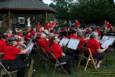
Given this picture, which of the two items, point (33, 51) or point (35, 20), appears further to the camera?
point (35, 20)

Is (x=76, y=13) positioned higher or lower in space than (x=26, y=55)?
lower

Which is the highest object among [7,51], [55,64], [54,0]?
[7,51]

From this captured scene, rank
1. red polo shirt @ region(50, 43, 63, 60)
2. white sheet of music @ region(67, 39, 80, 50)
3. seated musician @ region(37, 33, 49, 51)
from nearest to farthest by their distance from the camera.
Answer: red polo shirt @ region(50, 43, 63, 60), seated musician @ region(37, 33, 49, 51), white sheet of music @ region(67, 39, 80, 50)

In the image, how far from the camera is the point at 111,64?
48.1 ft

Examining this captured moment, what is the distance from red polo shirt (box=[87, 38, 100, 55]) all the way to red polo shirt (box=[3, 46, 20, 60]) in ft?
12.3

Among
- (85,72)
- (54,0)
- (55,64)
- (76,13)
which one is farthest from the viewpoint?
(54,0)

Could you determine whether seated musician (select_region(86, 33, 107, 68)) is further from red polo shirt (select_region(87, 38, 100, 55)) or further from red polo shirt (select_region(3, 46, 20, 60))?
red polo shirt (select_region(3, 46, 20, 60))

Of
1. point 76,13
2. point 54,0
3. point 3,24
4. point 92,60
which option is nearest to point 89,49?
point 92,60

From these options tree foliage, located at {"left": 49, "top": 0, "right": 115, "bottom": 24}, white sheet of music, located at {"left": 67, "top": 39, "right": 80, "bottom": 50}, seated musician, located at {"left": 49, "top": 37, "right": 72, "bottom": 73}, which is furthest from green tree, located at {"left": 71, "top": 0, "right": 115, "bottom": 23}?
seated musician, located at {"left": 49, "top": 37, "right": 72, "bottom": 73}

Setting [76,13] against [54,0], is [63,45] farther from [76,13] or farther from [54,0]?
[54,0]

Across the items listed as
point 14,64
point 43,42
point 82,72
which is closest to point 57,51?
point 43,42

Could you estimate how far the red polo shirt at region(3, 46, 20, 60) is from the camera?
9938 mm

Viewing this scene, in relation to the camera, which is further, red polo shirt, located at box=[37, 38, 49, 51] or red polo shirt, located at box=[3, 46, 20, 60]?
red polo shirt, located at box=[37, 38, 49, 51]

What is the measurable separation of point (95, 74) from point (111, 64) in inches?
97.0
